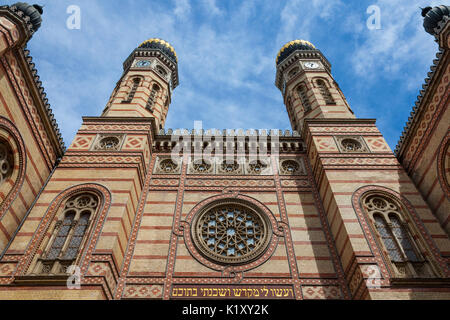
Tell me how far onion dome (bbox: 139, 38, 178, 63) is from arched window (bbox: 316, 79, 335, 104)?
8057 millimetres

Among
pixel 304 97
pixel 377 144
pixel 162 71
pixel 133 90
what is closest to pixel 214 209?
pixel 377 144

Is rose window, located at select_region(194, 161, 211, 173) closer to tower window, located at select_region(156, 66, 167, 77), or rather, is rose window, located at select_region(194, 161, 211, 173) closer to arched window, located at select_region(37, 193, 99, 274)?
arched window, located at select_region(37, 193, 99, 274)

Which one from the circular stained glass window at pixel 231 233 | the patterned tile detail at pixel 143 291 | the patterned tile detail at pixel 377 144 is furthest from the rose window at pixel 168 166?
the patterned tile detail at pixel 377 144

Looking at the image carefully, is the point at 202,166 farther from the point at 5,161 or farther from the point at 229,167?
the point at 5,161

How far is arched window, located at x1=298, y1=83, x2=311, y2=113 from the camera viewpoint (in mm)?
14180

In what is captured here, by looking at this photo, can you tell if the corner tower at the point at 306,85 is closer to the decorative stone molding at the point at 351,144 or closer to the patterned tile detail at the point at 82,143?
the decorative stone molding at the point at 351,144

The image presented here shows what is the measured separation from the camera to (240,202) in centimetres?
1002

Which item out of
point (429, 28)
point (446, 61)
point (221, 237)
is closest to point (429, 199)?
point (446, 61)

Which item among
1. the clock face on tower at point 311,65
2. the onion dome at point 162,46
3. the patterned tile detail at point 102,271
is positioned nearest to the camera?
the patterned tile detail at point 102,271

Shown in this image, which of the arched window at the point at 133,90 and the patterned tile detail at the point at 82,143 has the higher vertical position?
the arched window at the point at 133,90

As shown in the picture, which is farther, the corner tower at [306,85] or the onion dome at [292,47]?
the onion dome at [292,47]

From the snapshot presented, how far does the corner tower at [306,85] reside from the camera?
13.5 m

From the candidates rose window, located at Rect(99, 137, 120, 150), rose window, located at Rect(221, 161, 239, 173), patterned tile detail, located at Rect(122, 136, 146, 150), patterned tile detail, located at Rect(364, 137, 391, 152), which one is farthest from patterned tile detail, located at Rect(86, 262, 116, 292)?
patterned tile detail, located at Rect(364, 137, 391, 152)
